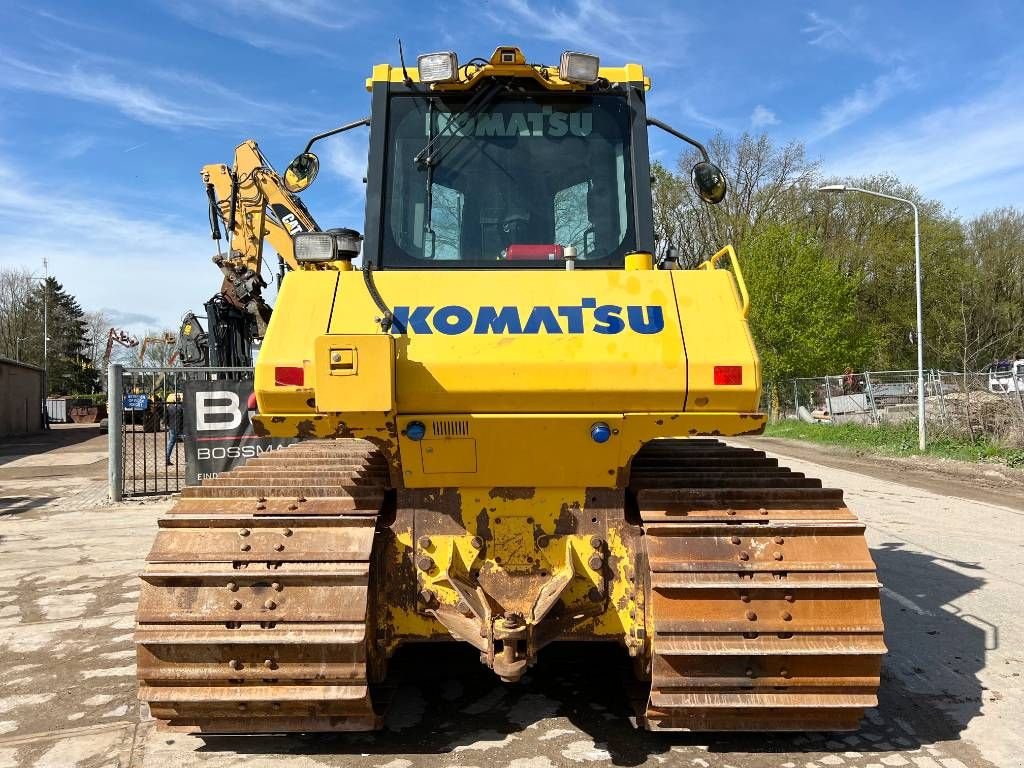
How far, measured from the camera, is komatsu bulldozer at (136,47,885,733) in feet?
10.3

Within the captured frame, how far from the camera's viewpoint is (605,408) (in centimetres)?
319

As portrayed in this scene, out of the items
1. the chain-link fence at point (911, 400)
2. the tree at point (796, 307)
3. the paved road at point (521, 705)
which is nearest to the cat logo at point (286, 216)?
the paved road at point (521, 705)

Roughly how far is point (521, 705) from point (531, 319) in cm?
205

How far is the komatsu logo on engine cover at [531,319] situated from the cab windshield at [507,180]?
72cm

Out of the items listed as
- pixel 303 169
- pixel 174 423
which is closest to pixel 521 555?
pixel 303 169

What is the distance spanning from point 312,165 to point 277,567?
230 centimetres

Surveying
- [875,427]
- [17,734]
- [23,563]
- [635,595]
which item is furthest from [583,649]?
[875,427]

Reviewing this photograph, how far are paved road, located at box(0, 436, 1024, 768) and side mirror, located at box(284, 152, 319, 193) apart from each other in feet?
9.32

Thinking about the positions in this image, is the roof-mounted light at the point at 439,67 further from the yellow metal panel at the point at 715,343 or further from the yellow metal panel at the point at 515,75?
the yellow metal panel at the point at 715,343

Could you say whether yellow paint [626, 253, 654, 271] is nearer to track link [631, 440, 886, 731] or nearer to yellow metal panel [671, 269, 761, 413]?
yellow metal panel [671, 269, 761, 413]

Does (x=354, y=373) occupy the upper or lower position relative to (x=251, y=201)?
lower

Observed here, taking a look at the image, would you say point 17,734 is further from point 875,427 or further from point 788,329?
point 788,329

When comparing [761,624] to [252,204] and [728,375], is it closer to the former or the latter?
[728,375]

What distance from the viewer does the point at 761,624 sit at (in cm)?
316
